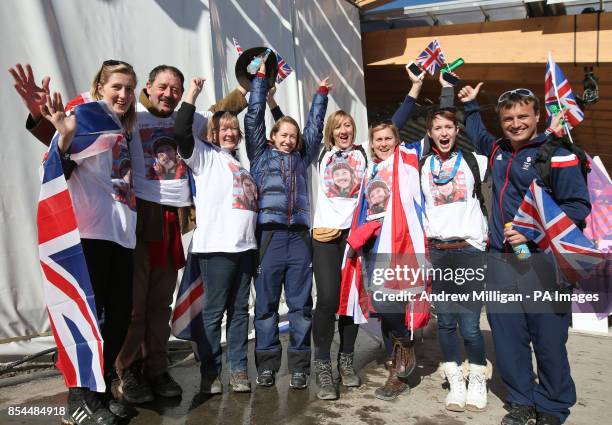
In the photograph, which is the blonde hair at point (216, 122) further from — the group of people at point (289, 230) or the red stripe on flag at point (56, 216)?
the red stripe on flag at point (56, 216)

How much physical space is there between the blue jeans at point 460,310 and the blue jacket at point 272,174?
2.89ft

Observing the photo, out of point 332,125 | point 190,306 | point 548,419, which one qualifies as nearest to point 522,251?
point 548,419

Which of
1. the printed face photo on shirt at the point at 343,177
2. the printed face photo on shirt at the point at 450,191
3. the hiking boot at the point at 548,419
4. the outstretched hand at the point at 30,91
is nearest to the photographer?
the outstretched hand at the point at 30,91

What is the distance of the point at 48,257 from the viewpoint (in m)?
2.43

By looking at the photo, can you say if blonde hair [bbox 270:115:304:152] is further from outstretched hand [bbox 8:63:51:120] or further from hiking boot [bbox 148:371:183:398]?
hiking boot [bbox 148:371:183:398]

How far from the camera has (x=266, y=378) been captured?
3295 millimetres

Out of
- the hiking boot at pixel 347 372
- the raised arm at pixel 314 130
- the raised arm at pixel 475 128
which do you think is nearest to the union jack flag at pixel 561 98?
the raised arm at pixel 475 128

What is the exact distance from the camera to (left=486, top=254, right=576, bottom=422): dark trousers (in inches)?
107

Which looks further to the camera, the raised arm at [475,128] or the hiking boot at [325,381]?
the raised arm at [475,128]

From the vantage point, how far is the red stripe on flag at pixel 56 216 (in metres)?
2.42

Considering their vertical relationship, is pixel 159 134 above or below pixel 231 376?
above

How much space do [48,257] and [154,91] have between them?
1094 mm

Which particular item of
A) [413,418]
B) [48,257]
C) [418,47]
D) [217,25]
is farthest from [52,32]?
[418,47]

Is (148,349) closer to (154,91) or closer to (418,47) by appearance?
(154,91)
